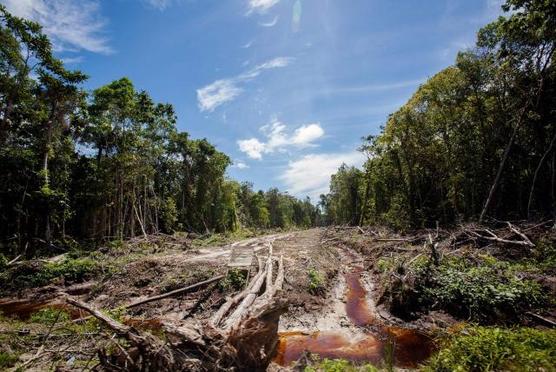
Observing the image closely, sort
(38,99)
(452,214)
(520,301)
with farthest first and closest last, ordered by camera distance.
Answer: (452,214) → (38,99) → (520,301)

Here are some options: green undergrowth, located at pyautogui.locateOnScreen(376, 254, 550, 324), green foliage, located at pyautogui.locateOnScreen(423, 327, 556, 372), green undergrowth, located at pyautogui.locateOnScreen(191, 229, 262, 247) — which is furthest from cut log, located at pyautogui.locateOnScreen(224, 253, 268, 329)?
green undergrowth, located at pyautogui.locateOnScreen(191, 229, 262, 247)

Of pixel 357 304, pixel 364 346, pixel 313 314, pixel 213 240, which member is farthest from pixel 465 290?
pixel 213 240

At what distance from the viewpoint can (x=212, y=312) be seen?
9.24m

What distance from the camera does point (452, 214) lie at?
1168 inches

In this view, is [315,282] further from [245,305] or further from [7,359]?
[7,359]

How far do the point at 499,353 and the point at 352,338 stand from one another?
376 cm

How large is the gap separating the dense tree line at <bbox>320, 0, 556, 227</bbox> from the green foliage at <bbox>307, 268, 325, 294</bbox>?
11.3 meters

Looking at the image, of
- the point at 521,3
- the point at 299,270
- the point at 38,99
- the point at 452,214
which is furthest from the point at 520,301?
the point at 38,99

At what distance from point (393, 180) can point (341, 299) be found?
3310cm

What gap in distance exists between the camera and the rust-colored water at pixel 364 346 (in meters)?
6.51

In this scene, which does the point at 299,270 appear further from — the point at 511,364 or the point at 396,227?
the point at 396,227

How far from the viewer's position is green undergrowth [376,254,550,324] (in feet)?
23.9

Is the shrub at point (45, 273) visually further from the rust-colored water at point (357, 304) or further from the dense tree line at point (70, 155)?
the rust-colored water at point (357, 304)

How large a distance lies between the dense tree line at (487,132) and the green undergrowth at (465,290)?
26.0 feet
